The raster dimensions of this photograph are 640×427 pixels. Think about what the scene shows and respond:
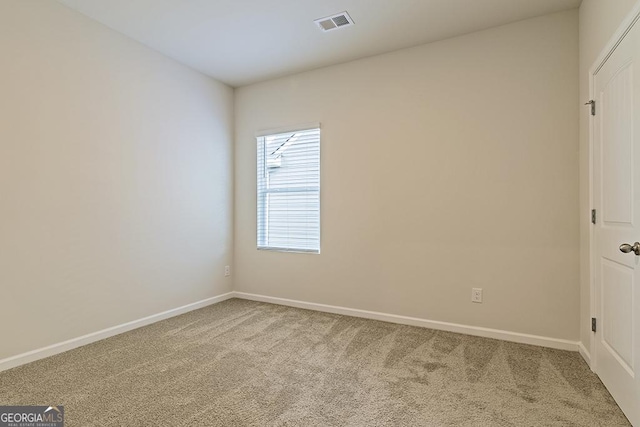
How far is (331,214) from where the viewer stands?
3.65 m

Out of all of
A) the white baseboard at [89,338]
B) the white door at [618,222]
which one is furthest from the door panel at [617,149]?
the white baseboard at [89,338]

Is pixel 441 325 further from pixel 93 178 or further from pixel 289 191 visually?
pixel 93 178

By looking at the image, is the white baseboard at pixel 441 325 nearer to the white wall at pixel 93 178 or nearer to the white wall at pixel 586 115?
the white wall at pixel 586 115

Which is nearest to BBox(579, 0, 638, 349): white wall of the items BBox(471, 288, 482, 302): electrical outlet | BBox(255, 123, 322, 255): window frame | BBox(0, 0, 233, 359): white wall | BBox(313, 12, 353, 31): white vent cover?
BBox(471, 288, 482, 302): electrical outlet

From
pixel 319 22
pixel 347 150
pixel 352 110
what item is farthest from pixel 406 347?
pixel 319 22

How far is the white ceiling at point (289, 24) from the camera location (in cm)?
260

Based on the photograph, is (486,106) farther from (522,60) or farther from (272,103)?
(272,103)

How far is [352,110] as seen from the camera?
138 inches

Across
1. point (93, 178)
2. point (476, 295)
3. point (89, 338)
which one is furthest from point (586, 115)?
point (89, 338)

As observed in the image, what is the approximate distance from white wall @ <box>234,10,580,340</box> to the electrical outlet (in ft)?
0.18

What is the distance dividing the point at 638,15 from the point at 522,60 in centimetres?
121

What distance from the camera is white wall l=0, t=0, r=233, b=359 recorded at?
236 cm

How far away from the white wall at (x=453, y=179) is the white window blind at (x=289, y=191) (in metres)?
0.17

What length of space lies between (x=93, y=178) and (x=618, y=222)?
3841mm
